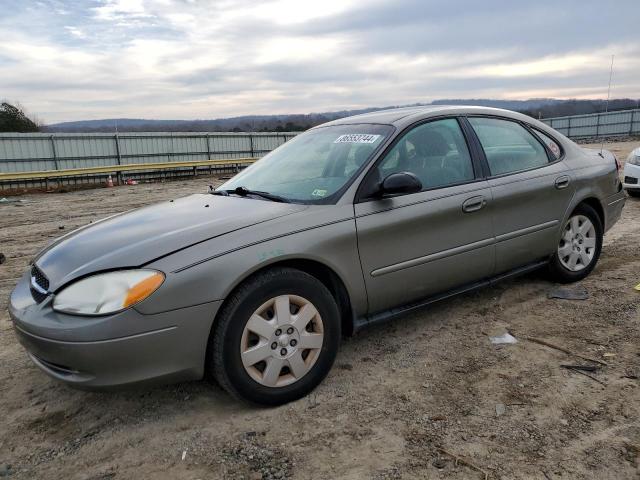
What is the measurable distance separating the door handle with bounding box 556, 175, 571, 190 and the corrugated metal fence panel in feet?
66.2

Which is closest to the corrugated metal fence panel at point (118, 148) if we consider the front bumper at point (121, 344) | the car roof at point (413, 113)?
the car roof at point (413, 113)

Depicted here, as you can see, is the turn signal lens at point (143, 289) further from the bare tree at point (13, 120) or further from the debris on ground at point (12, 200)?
the bare tree at point (13, 120)

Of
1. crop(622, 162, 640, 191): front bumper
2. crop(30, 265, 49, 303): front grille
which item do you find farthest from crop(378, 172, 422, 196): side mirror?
crop(622, 162, 640, 191): front bumper

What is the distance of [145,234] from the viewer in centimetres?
286

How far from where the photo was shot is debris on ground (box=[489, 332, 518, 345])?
3.54m

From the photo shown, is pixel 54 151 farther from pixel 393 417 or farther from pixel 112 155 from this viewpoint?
pixel 393 417

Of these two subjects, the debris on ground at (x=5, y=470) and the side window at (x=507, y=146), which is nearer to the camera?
the debris on ground at (x=5, y=470)

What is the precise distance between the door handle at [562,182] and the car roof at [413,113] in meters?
0.61

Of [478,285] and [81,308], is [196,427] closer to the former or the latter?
[81,308]

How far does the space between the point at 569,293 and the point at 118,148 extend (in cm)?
2118

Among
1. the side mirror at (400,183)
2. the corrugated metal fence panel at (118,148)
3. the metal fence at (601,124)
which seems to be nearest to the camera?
the side mirror at (400,183)

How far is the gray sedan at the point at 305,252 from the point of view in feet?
8.19

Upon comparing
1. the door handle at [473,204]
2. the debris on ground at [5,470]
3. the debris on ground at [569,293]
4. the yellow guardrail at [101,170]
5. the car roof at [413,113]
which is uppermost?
the car roof at [413,113]

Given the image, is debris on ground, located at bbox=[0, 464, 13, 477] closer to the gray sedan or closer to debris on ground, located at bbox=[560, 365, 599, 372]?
the gray sedan
